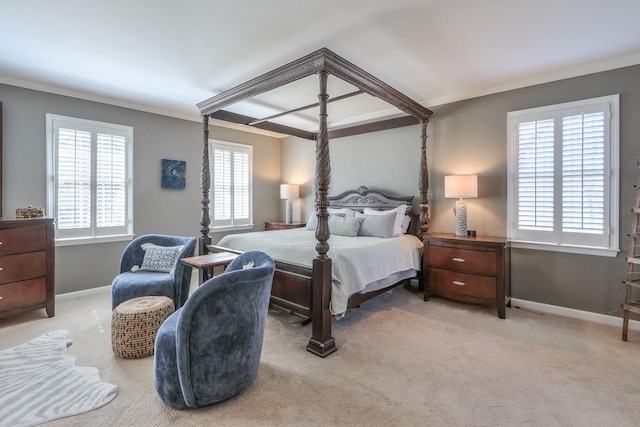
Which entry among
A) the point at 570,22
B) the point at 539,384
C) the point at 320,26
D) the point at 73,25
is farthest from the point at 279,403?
the point at 570,22

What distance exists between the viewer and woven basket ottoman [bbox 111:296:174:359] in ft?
8.04

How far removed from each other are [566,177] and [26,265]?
19.6 feet

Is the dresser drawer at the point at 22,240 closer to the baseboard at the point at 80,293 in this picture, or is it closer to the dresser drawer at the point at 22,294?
the dresser drawer at the point at 22,294

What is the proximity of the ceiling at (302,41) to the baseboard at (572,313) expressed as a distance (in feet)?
8.63

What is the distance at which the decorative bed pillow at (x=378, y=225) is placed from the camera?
13.4 ft

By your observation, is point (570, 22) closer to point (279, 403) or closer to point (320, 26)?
point (320, 26)

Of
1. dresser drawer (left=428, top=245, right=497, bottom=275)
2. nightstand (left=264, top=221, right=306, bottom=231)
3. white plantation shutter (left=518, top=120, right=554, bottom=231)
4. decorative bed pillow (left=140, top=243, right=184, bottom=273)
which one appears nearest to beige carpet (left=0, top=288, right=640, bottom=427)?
dresser drawer (left=428, top=245, right=497, bottom=275)

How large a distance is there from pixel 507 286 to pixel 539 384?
1881 millimetres

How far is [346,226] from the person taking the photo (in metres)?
4.29

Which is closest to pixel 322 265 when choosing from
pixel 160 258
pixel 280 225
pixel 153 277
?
pixel 153 277

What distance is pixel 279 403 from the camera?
6.42 ft

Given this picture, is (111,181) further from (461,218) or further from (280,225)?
(461,218)

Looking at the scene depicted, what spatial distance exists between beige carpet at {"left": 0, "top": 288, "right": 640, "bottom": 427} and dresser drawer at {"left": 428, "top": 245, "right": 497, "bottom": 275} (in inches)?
21.4

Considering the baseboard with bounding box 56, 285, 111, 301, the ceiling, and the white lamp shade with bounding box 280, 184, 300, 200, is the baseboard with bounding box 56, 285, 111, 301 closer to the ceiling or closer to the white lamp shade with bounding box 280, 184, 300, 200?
the ceiling
